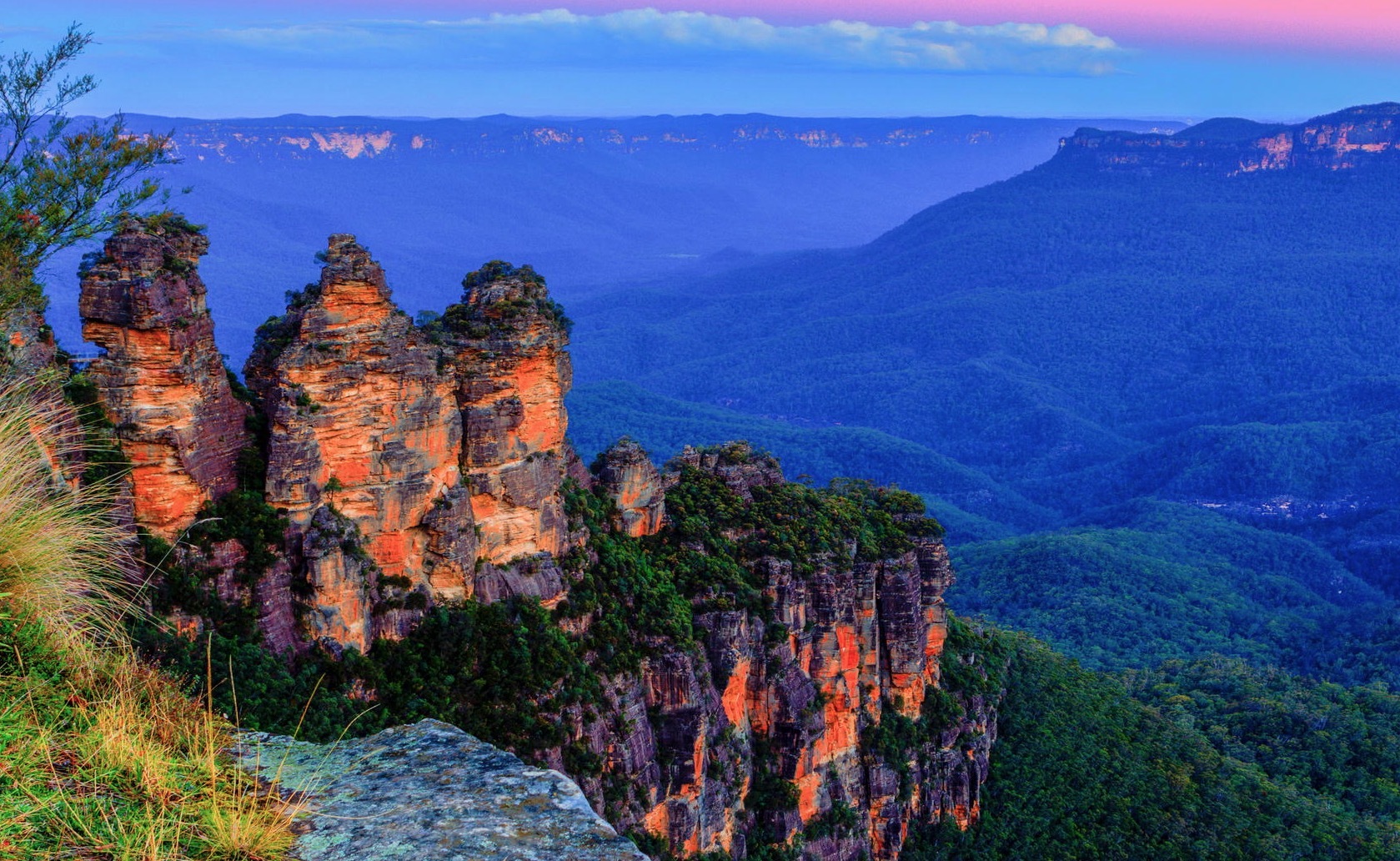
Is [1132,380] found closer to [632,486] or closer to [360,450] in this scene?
[632,486]

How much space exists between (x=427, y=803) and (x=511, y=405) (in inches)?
725

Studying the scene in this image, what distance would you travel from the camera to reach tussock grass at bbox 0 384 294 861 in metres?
6.33

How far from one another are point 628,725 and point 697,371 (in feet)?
521

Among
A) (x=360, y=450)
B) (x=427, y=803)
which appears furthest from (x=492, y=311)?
(x=427, y=803)

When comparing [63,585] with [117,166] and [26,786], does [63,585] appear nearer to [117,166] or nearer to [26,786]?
[26,786]

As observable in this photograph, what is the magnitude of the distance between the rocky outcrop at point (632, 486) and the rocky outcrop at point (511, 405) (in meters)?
3.16

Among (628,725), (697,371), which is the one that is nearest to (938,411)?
(697,371)

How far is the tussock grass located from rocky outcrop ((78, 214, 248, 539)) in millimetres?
10386

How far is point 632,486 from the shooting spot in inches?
1193

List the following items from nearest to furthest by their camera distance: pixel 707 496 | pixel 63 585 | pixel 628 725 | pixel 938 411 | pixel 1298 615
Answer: pixel 63 585, pixel 628 725, pixel 707 496, pixel 1298 615, pixel 938 411

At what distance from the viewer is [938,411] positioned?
161250mm

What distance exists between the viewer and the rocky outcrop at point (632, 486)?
29.9 metres

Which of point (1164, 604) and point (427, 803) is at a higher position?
point (427, 803)

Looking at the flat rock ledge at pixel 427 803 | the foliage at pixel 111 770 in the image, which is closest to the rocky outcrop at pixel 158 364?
the foliage at pixel 111 770
